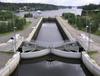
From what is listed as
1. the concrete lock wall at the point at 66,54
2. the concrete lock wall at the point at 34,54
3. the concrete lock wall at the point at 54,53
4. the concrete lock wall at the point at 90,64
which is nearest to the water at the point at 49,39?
the concrete lock wall at the point at 54,53

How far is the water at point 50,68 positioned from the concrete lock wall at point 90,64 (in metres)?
0.91

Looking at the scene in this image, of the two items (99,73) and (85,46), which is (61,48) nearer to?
(85,46)

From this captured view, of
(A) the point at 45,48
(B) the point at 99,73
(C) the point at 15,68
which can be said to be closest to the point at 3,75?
(C) the point at 15,68

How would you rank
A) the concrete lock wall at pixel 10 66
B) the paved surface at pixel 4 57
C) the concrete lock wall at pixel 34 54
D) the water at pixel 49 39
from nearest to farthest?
the concrete lock wall at pixel 10 66, the paved surface at pixel 4 57, the concrete lock wall at pixel 34 54, the water at pixel 49 39

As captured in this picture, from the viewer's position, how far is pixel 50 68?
3966 centimetres

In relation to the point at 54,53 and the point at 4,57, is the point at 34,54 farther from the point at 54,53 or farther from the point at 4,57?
the point at 4,57

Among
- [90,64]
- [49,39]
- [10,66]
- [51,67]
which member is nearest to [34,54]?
[51,67]

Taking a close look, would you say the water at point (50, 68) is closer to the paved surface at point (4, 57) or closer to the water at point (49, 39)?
the paved surface at point (4, 57)

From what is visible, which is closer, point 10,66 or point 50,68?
point 10,66

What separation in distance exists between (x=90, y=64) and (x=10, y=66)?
Answer: 1147 centimetres

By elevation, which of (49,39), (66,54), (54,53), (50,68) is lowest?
(50,68)

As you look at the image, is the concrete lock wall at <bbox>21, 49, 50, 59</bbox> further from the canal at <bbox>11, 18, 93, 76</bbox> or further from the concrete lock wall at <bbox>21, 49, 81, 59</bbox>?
the canal at <bbox>11, 18, 93, 76</bbox>

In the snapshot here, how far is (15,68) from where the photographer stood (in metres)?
38.8

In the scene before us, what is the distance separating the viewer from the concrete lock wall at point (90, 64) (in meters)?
33.6
